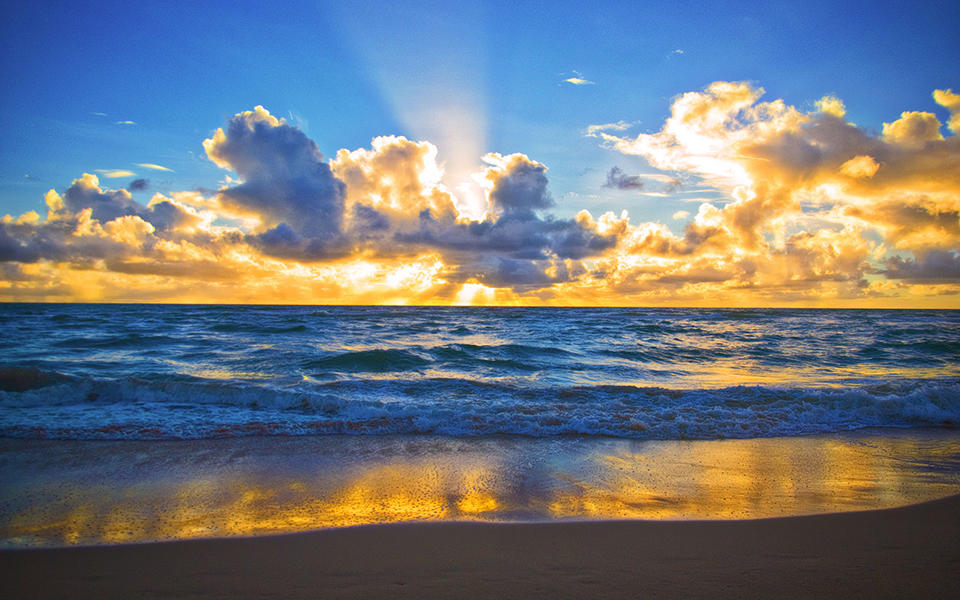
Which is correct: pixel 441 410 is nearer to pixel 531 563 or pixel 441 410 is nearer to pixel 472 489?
pixel 472 489

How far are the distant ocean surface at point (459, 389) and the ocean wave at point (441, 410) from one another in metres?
0.04

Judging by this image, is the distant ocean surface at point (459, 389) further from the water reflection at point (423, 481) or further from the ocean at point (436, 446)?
the water reflection at point (423, 481)

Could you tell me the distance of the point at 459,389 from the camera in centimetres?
1262

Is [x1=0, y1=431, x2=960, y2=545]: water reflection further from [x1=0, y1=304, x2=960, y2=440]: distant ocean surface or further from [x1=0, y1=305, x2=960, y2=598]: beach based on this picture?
[x1=0, y1=304, x2=960, y2=440]: distant ocean surface

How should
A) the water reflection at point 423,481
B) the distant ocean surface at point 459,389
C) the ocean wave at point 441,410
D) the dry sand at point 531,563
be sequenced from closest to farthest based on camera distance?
the dry sand at point 531,563 → the water reflection at point 423,481 → the ocean wave at point 441,410 → the distant ocean surface at point 459,389

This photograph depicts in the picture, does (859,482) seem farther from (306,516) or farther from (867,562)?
(306,516)

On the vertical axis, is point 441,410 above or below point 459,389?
above

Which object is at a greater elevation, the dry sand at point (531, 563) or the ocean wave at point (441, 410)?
the dry sand at point (531, 563)

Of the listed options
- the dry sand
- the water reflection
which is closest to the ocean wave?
the water reflection

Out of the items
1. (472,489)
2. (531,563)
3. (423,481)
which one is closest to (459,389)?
(423,481)

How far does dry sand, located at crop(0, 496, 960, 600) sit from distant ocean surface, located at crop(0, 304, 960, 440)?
3883mm

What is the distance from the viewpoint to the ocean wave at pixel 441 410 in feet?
27.1

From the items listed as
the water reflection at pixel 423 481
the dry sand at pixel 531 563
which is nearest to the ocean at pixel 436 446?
the water reflection at pixel 423 481

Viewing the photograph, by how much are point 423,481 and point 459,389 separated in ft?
22.6
